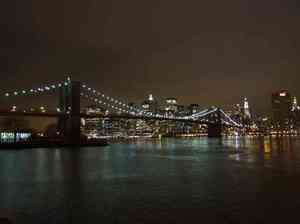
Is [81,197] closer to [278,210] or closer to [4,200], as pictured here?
[4,200]

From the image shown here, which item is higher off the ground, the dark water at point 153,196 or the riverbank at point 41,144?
the riverbank at point 41,144

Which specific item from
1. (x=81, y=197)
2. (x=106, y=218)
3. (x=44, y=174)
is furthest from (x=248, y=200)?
(x=44, y=174)

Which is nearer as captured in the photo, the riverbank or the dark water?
the dark water

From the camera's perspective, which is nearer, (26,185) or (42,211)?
(42,211)

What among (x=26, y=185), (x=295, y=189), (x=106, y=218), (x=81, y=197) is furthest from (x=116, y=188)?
(x=295, y=189)

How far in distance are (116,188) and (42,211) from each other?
4450 mm

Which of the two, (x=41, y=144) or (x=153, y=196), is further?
(x=41, y=144)

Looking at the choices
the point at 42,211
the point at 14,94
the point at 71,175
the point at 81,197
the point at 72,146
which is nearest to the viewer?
the point at 42,211

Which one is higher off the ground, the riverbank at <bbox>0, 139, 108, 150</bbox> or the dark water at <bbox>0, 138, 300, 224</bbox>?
the riverbank at <bbox>0, 139, 108, 150</bbox>

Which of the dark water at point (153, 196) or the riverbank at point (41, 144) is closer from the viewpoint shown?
the dark water at point (153, 196)

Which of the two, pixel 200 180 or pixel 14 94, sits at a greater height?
pixel 14 94

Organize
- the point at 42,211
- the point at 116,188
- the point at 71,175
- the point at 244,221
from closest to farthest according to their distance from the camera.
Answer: the point at 244,221
the point at 42,211
the point at 116,188
the point at 71,175

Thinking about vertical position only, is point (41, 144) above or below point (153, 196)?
above

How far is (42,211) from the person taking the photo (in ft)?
36.3
